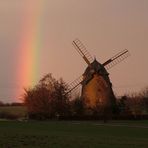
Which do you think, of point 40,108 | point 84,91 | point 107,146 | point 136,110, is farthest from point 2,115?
point 107,146

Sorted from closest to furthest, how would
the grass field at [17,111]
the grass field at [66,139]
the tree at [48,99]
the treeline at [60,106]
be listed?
the grass field at [66,139] < the treeline at [60,106] < the tree at [48,99] < the grass field at [17,111]

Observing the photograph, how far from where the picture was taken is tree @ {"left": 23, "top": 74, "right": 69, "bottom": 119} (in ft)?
370

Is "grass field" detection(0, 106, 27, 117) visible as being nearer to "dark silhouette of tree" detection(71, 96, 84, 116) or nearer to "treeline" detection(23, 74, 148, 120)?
"treeline" detection(23, 74, 148, 120)

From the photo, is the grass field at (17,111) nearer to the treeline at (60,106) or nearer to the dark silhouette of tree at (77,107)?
the treeline at (60,106)

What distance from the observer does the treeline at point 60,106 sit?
341ft

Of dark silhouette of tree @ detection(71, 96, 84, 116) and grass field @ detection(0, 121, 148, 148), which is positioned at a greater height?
dark silhouette of tree @ detection(71, 96, 84, 116)

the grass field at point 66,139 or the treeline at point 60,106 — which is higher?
the treeline at point 60,106

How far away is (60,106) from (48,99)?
4.98 meters

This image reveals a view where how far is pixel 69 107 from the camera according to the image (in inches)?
4483

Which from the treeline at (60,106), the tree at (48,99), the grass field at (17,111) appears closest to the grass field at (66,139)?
the treeline at (60,106)

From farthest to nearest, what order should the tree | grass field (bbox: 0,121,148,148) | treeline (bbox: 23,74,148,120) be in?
the tree → treeline (bbox: 23,74,148,120) → grass field (bbox: 0,121,148,148)

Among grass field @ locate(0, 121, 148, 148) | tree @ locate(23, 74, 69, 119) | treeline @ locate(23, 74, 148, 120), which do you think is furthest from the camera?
tree @ locate(23, 74, 69, 119)

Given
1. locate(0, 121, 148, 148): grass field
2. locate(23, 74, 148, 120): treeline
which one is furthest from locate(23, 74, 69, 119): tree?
locate(0, 121, 148, 148): grass field

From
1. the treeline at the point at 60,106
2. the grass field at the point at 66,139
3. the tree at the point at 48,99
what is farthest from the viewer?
the tree at the point at 48,99
